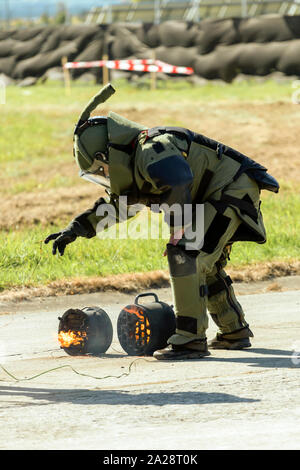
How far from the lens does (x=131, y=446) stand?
12.7ft

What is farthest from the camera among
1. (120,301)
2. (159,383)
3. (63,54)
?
(63,54)

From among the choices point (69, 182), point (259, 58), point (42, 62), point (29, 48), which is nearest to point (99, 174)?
point (69, 182)

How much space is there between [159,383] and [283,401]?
77 centimetres

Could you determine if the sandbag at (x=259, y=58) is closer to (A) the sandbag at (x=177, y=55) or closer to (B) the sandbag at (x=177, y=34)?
(A) the sandbag at (x=177, y=55)

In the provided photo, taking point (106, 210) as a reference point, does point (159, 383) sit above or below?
below

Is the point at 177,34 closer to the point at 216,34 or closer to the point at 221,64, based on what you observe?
the point at 216,34

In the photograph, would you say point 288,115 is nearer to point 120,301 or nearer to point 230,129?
point 230,129

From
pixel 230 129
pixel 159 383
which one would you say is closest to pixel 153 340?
pixel 159 383

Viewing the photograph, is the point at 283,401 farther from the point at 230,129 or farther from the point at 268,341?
the point at 230,129

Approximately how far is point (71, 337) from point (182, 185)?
4.44ft

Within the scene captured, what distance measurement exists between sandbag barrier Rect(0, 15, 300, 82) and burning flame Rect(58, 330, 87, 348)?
1663 cm

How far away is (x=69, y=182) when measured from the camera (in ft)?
48.3
